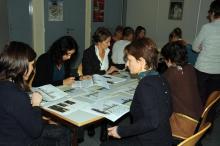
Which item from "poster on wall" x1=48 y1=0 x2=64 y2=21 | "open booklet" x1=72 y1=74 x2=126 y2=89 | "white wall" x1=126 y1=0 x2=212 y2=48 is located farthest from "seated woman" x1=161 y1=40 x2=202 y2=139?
"poster on wall" x1=48 y1=0 x2=64 y2=21

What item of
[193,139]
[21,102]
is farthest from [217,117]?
[21,102]

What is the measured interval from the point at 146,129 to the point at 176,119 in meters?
0.63

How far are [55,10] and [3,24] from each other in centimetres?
123

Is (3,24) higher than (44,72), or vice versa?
(3,24)

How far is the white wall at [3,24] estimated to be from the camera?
12.9 feet

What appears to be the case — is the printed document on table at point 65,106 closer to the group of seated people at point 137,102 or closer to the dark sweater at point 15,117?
the group of seated people at point 137,102

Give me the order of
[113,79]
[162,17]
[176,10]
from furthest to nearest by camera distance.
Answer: [162,17], [176,10], [113,79]

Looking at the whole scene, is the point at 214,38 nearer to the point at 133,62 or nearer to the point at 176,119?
the point at 176,119

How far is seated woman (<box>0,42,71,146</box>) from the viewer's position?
1.42 m

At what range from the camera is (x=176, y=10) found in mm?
5199

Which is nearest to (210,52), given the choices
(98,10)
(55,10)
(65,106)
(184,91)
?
(184,91)

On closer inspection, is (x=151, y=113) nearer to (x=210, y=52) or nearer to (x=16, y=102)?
(x=16, y=102)

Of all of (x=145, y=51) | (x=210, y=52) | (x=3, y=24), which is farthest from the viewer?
(x=3, y=24)

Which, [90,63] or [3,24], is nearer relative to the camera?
[90,63]
